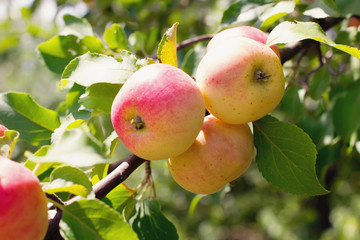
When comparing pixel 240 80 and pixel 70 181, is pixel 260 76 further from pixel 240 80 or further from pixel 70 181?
pixel 70 181

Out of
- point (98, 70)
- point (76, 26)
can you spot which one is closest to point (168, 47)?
point (98, 70)

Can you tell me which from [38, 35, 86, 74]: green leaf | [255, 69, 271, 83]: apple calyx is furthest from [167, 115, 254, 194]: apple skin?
[38, 35, 86, 74]: green leaf

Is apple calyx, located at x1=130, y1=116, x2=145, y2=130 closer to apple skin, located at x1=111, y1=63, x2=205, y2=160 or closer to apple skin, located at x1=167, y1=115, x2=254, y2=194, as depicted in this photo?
apple skin, located at x1=111, y1=63, x2=205, y2=160

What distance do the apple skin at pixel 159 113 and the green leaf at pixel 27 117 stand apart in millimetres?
310

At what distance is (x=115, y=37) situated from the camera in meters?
1.07

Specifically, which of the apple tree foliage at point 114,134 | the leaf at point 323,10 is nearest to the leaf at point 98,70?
the apple tree foliage at point 114,134

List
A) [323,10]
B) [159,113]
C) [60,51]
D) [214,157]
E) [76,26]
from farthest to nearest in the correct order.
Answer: [76,26] → [60,51] → [323,10] → [214,157] → [159,113]

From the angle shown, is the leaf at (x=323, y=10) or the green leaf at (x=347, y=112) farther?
the green leaf at (x=347, y=112)

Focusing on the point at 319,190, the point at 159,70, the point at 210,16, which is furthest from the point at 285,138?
the point at 210,16

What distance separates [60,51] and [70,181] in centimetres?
55

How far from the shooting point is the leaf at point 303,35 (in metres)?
0.66

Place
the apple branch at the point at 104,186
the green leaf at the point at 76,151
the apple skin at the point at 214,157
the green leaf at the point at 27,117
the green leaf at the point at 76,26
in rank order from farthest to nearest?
the green leaf at the point at 76,26 < the green leaf at the point at 27,117 < the apple skin at the point at 214,157 < the apple branch at the point at 104,186 < the green leaf at the point at 76,151

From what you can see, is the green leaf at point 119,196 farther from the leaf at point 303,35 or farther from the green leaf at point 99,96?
the leaf at point 303,35

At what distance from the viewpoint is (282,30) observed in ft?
2.35
